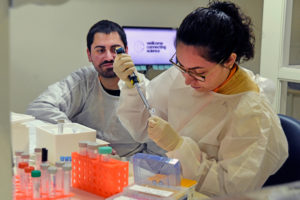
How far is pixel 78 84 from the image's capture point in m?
2.04

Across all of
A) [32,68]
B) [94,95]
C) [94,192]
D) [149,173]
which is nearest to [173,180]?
[149,173]

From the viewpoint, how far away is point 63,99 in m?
1.97

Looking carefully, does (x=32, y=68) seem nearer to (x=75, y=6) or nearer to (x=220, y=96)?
(x=75, y=6)

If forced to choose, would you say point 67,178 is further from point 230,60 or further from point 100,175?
point 230,60

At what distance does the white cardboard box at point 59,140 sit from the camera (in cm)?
117

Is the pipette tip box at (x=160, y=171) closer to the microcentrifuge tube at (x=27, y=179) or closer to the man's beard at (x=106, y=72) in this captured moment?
the microcentrifuge tube at (x=27, y=179)

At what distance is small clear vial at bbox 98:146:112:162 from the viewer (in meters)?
0.98

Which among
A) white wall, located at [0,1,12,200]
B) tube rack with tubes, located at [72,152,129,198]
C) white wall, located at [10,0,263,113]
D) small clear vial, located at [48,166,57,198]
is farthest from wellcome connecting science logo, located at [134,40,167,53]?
white wall, located at [0,1,12,200]

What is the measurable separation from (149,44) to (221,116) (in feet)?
6.48

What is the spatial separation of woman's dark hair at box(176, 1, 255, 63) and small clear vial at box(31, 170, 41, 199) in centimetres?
54

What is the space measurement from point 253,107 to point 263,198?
718mm

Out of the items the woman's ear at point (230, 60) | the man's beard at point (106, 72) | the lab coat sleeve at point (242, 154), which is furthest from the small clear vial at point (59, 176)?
the man's beard at point (106, 72)

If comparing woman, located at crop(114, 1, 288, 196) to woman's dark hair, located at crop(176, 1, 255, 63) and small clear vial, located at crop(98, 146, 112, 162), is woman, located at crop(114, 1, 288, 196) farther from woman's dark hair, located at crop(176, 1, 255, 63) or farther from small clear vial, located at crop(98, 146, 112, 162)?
small clear vial, located at crop(98, 146, 112, 162)

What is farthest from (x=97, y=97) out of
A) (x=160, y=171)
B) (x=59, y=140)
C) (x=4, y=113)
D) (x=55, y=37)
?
(x=4, y=113)
